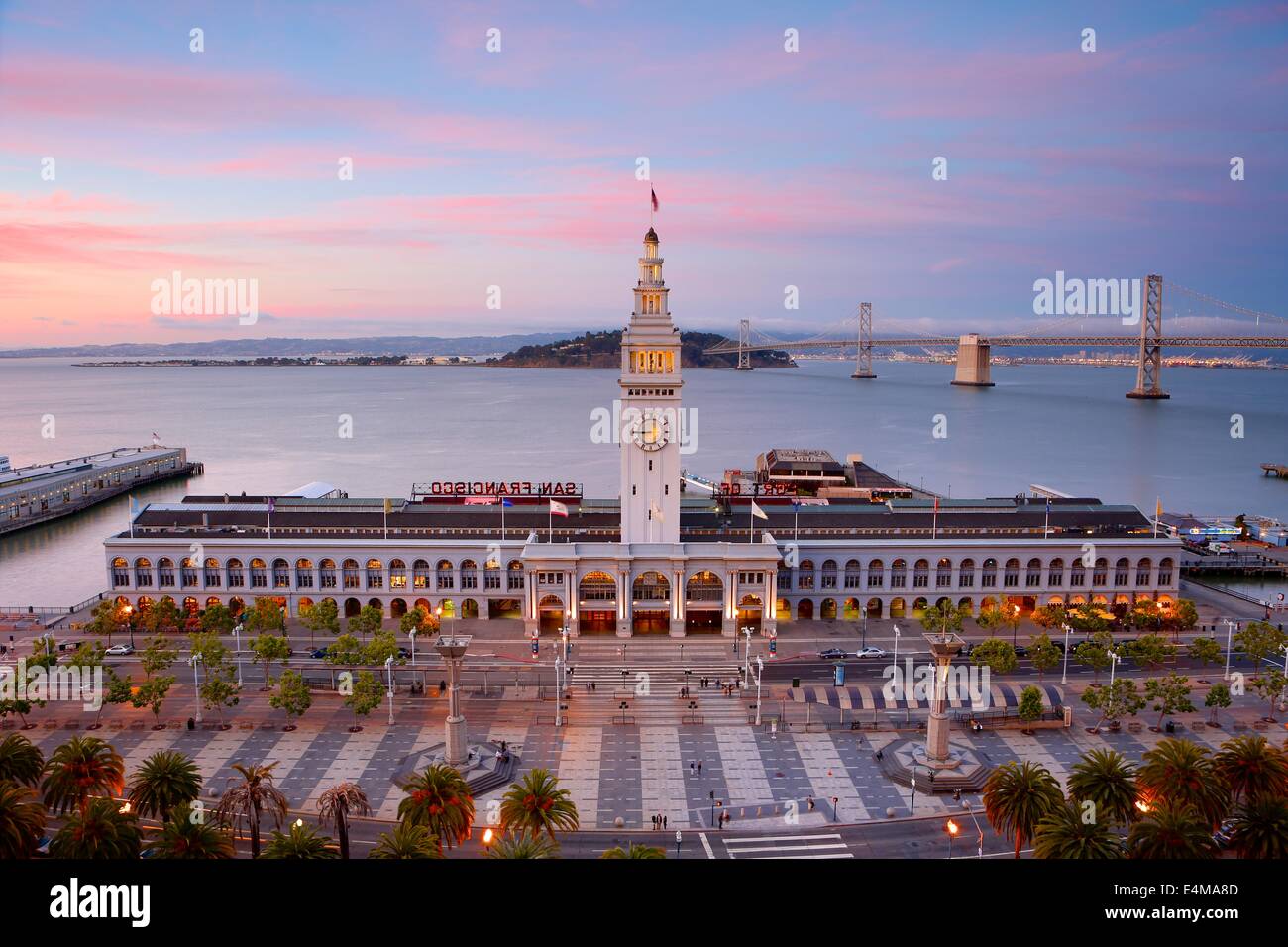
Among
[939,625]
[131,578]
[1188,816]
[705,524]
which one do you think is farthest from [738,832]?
[131,578]

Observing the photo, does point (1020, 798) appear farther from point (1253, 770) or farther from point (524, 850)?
point (524, 850)

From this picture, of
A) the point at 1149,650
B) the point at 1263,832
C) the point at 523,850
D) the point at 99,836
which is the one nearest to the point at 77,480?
the point at 99,836

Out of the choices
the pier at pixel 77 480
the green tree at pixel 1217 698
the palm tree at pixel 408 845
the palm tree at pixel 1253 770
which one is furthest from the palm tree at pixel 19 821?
the pier at pixel 77 480

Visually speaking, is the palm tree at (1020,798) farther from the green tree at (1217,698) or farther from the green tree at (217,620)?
the green tree at (217,620)

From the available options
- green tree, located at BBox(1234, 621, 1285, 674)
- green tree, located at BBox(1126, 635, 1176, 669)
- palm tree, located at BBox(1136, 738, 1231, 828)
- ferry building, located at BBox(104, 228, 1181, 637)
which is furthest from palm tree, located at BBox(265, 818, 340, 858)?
green tree, located at BBox(1234, 621, 1285, 674)
